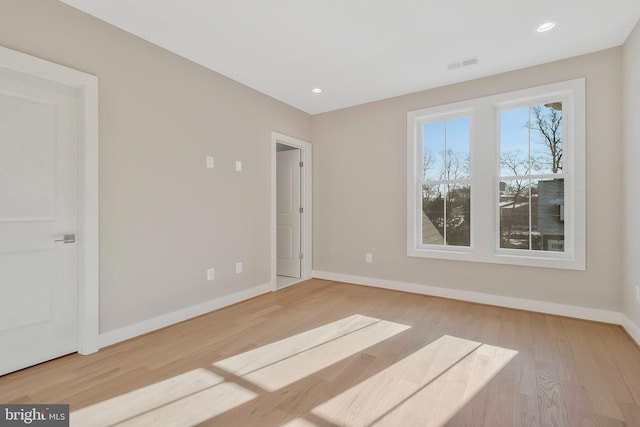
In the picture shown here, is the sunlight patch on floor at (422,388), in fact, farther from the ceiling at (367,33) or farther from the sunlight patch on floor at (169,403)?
the ceiling at (367,33)

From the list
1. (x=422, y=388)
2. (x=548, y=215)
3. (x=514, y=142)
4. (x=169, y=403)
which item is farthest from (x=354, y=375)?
(x=514, y=142)

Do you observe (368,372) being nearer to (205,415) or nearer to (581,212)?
(205,415)

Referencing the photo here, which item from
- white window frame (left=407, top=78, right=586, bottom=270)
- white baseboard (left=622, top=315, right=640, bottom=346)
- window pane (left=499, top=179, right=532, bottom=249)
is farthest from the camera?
window pane (left=499, top=179, right=532, bottom=249)

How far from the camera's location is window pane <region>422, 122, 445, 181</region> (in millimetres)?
4059

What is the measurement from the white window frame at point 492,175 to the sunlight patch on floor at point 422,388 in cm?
147

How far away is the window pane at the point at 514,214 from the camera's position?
3512 millimetres

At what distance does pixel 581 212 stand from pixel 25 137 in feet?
16.4

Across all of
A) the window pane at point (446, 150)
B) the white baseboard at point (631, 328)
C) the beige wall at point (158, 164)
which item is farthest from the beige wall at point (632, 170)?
the beige wall at point (158, 164)

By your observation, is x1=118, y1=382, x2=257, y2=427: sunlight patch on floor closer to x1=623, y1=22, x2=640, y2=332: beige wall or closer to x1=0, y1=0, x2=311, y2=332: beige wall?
x1=0, y1=0, x2=311, y2=332: beige wall

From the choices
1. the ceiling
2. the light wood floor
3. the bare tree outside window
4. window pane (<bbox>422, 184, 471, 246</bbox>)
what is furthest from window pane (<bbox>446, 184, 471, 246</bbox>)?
the ceiling

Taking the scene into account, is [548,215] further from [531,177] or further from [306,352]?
[306,352]

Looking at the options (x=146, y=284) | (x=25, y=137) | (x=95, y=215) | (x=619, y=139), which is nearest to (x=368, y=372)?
(x=146, y=284)

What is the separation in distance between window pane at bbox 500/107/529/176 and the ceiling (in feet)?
1.79

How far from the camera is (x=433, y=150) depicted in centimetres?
413
